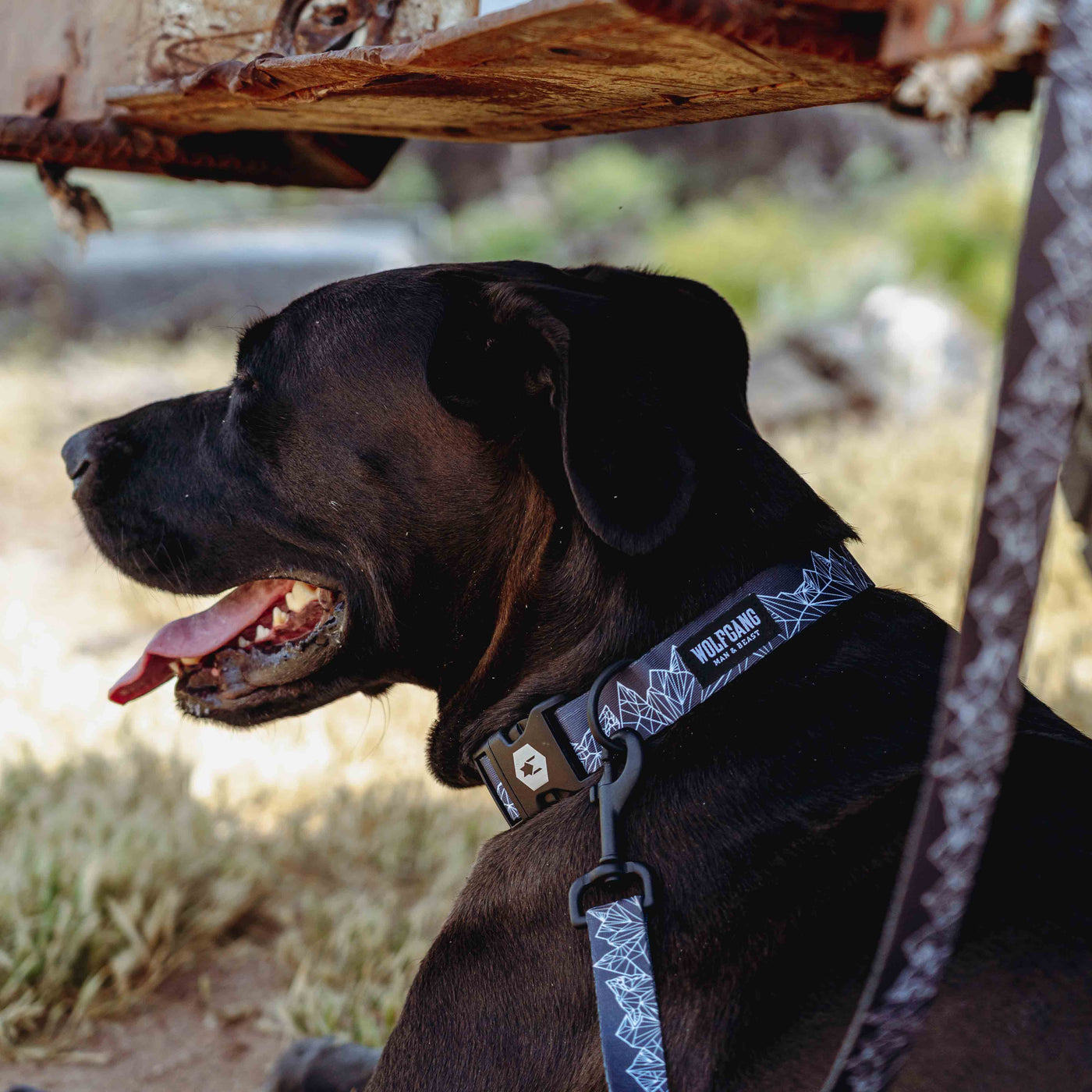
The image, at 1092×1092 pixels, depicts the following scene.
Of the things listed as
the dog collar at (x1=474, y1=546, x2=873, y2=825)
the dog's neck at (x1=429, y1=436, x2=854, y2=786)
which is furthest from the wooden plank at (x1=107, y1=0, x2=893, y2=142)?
the dog collar at (x1=474, y1=546, x2=873, y2=825)

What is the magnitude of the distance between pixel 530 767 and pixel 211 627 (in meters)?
0.80

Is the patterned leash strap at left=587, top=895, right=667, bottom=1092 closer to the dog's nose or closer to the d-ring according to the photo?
the d-ring

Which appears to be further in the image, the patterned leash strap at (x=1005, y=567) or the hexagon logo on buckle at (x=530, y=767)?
the hexagon logo on buckle at (x=530, y=767)

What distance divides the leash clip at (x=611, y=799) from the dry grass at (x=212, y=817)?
972mm

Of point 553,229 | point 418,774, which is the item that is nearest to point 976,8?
point 418,774

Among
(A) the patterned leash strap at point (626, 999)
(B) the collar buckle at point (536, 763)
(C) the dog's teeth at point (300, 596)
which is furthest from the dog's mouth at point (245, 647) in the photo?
(A) the patterned leash strap at point (626, 999)

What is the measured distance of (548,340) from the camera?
1.74m

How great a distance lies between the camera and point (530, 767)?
179 cm

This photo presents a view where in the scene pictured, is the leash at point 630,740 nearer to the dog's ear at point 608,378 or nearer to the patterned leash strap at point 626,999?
the patterned leash strap at point 626,999

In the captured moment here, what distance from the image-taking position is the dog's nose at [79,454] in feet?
7.48

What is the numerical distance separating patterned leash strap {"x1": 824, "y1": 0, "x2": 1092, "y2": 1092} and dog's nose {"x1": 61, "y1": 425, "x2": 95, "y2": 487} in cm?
176

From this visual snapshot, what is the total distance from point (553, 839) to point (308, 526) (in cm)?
73

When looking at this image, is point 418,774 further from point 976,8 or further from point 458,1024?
point 976,8

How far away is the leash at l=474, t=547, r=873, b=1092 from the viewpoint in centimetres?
→ 149
